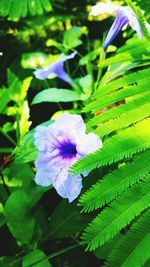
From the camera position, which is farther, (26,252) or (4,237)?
(4,237)

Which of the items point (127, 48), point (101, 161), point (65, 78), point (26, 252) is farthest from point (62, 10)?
point (101, 161)

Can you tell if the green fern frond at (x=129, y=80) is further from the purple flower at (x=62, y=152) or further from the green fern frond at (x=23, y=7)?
the green fern frond at (x=23, y=7)

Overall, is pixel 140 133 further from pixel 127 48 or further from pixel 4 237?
pixel 4 237

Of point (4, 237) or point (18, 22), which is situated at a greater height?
point (18, 22)

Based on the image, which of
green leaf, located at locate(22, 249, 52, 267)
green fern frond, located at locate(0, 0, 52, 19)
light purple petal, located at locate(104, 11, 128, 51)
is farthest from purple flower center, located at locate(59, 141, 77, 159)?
green fern frond, located at locate(0, 0, 52, 19)

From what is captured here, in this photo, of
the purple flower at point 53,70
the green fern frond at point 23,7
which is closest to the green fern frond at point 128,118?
the purple flower at point 53,70

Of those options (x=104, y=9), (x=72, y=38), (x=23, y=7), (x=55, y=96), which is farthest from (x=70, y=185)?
(x=72, y=38)
